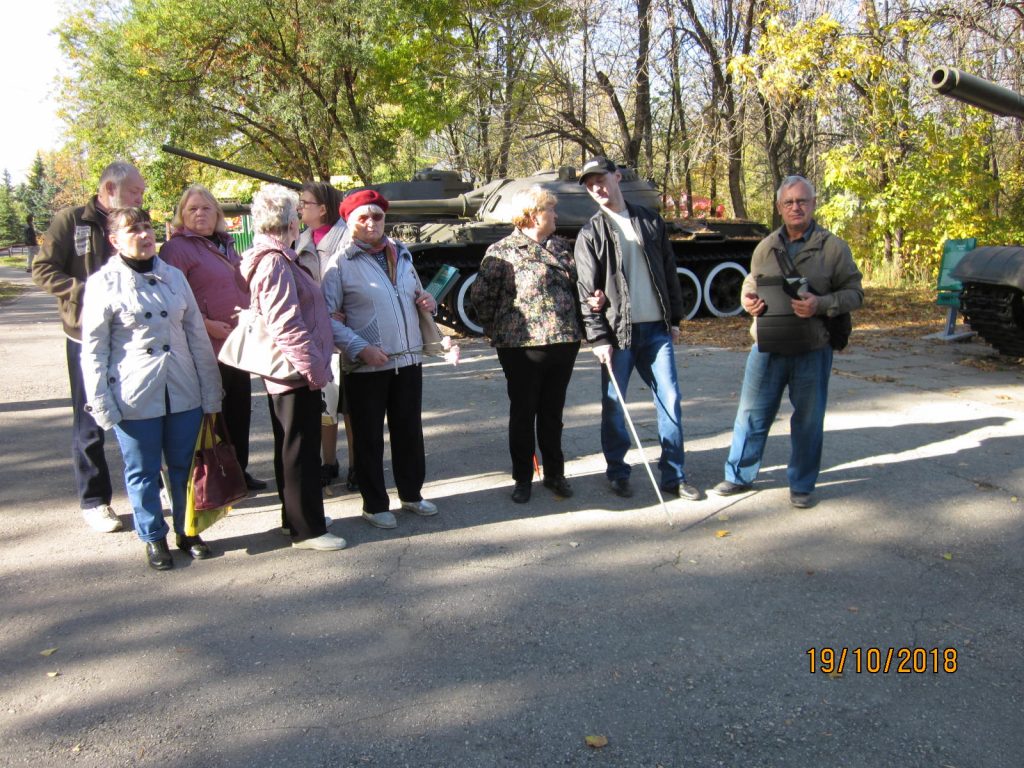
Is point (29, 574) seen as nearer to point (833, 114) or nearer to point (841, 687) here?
point (841, 687)

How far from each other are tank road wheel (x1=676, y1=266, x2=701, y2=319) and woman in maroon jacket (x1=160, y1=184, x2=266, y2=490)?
32.7 ft

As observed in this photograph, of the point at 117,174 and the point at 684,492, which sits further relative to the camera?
the point at 684,492

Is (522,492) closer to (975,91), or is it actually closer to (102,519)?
(102,519)

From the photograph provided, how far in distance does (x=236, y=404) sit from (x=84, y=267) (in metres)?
1.08

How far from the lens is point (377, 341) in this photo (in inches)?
171

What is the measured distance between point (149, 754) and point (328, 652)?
754mm

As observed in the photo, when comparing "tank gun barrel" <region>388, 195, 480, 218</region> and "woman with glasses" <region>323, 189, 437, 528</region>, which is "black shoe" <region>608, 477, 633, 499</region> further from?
"tank gun barrel" <region>388, 195, 480, 218</region>

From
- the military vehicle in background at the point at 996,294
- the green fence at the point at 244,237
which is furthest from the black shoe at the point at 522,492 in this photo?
the green fence at the point at 244,237

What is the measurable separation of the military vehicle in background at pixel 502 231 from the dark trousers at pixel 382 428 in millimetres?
7415

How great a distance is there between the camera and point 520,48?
22766mm

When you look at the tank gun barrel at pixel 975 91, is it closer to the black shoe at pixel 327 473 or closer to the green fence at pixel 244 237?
the black shoe at pixel 327 473

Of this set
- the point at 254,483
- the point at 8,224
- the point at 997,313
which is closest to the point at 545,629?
the point at 254,483

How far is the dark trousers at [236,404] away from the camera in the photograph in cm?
483

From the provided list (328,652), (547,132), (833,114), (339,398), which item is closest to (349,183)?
(547,132)
